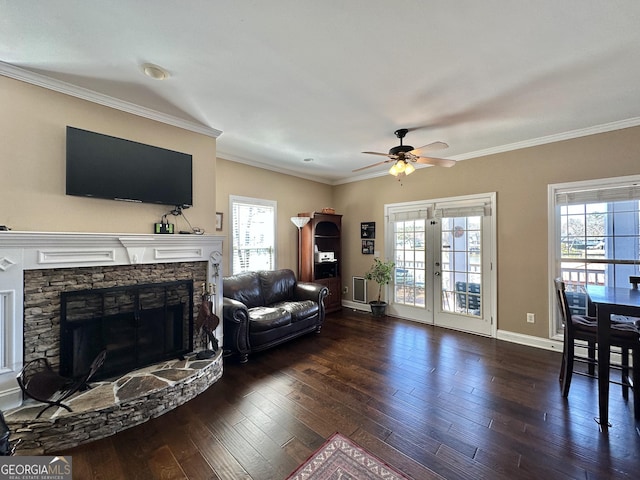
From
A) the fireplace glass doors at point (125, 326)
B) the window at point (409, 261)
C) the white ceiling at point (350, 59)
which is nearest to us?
the white ceiling at point (350, 59)

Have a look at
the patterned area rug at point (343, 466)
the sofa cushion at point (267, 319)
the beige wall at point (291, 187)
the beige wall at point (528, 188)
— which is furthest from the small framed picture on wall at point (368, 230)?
the patterned area rug at point (343, 466)

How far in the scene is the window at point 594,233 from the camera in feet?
10.3

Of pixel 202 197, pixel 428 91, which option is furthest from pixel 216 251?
pixel 428 91

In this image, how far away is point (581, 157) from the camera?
133 inches

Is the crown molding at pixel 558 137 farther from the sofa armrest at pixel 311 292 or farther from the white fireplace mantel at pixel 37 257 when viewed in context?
the white fireplace mantel at pixel 37 257

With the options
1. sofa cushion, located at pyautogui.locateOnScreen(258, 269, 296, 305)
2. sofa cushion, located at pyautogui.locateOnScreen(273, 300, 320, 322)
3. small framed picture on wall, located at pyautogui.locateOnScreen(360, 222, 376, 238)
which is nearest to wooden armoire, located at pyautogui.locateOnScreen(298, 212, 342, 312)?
small framed picture on wall, located at pyautogui.locateOnScreen(360, 222, 376, 238)

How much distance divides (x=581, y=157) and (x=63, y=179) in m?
5.69

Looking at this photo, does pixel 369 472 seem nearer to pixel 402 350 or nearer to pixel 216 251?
pixel 402 350

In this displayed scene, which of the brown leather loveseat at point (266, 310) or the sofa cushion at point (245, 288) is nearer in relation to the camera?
the brown leather loveseat at point (266, 310)

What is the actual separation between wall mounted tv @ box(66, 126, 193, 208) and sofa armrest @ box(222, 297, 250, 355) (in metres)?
1.33

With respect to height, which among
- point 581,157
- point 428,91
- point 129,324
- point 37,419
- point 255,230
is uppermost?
point 428,91

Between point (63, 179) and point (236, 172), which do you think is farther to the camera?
point (236, 172)

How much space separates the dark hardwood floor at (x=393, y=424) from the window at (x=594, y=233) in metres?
1.12

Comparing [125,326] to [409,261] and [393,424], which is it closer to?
[393,424]
